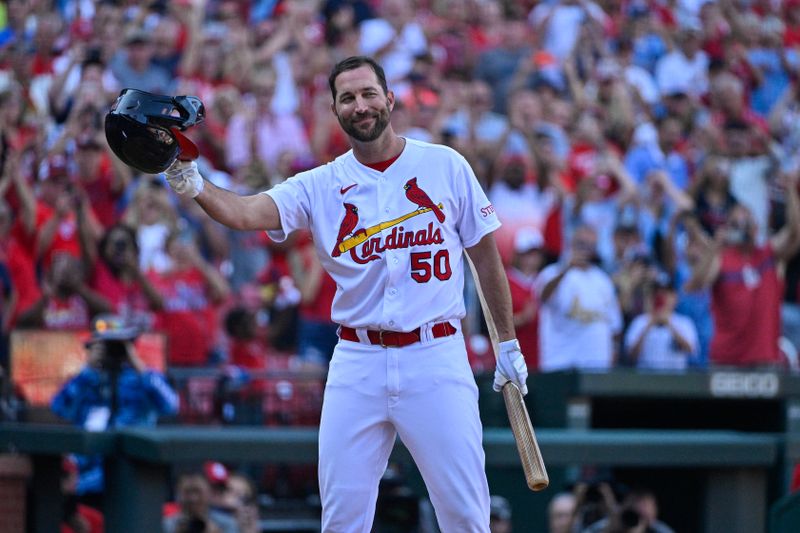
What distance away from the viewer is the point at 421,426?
446 cm

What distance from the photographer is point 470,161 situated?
10508 millimetres

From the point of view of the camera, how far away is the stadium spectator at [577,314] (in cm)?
905

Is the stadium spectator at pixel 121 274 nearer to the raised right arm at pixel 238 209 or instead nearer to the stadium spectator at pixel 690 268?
the stadium spectator at pixel 690 268

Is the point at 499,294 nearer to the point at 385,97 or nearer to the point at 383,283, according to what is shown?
the point at 383,283

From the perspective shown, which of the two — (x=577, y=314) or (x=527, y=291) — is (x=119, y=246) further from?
(x=577, y=314)

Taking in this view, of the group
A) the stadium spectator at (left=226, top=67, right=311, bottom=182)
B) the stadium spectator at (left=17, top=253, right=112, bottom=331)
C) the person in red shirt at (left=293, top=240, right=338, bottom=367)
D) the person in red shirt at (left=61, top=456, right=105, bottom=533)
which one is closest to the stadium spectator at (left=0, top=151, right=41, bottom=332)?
the stadium spectator at (left=17, top=253, right=112, bottom=331)

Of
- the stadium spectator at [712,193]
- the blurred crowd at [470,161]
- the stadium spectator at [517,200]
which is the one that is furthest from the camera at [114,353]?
the stadium spectator at [712,193]

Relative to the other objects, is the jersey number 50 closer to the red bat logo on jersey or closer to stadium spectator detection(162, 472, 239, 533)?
the red bat logo on jersey

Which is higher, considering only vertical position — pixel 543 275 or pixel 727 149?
pixel 727 149

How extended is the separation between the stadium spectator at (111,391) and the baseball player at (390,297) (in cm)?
276

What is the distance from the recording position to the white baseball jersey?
454 centimetres

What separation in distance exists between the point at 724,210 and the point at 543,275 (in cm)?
209

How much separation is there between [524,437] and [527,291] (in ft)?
16.0

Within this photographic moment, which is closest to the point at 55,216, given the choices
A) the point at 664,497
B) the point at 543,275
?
the point at 543,275
